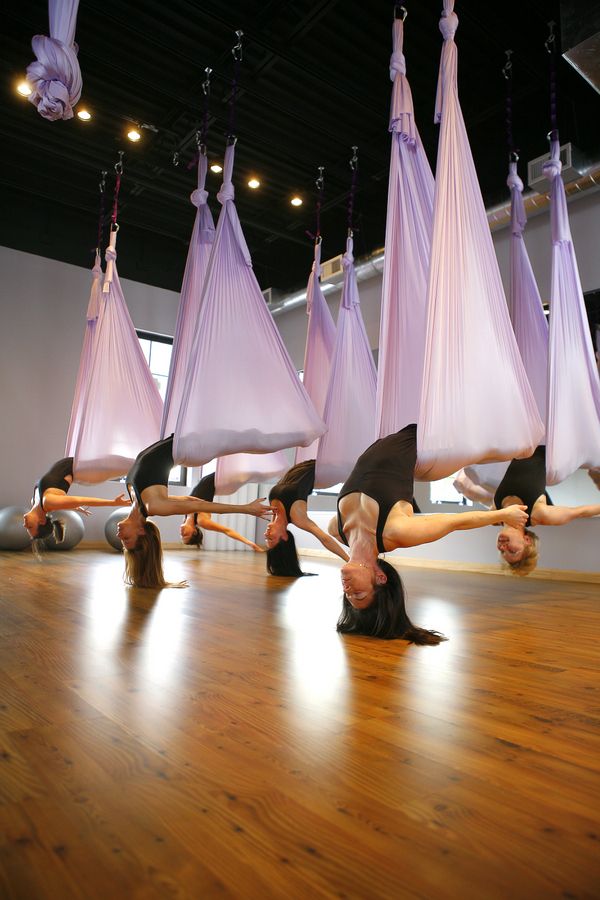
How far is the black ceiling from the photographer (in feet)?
13.1

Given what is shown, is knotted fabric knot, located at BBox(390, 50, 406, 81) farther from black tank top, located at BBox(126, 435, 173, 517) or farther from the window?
the window

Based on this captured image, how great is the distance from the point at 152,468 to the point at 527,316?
7.43 ft

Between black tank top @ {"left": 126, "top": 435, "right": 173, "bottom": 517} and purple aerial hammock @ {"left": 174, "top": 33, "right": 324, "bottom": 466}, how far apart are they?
78 cm

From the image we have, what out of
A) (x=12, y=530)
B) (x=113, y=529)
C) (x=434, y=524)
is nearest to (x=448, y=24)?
(x=434, y=524)

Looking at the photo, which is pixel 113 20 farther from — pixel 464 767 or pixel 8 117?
pixel 464 767

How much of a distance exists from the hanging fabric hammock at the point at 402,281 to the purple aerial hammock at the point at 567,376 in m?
0.65

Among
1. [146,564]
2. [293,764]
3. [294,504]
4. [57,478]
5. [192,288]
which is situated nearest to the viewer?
[293,764]

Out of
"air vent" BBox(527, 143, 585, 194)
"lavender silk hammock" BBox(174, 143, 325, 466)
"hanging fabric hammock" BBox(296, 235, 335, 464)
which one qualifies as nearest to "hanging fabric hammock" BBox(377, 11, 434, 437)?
"lavender silk hammock" BBox(174, 143, 325, 466)

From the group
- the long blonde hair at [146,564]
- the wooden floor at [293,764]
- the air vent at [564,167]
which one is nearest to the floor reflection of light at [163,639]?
the wooden floor at [293,764]

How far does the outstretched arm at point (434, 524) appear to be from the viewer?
2326 millimetres

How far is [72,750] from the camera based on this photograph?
1.15 m

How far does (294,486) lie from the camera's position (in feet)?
13.5

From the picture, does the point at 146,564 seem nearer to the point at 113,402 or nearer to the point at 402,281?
the point at 113,402

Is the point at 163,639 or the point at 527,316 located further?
the point at 527,316
